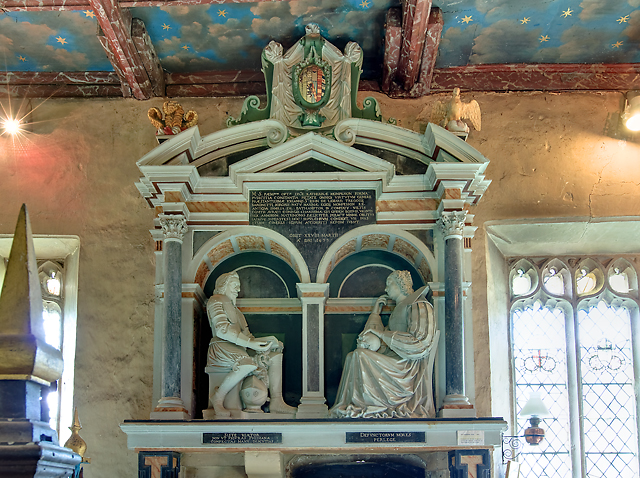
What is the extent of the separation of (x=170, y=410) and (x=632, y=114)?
20.8ft

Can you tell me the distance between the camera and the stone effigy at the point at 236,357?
9.08 meters

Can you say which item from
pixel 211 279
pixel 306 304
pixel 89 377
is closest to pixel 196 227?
pixel 211 279

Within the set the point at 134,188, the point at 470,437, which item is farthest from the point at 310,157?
the point at 470,437

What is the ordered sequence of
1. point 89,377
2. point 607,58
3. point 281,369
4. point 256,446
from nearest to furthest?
point 256,446
point 281,369
point 89,377
point 607,58

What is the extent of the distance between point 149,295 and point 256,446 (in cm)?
253

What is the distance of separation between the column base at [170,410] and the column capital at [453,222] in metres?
3.21

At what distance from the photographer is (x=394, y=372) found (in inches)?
356

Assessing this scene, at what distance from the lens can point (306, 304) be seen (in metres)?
9.50

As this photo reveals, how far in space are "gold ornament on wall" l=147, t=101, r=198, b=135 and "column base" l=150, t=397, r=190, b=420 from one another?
2912 mm

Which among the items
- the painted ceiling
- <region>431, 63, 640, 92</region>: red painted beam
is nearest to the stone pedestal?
the painted ceiling

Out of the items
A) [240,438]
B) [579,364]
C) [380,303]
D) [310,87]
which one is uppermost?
[310,87]

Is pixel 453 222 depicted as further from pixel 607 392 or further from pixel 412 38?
pixel 607 392

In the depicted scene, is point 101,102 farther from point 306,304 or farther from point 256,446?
point 256,446

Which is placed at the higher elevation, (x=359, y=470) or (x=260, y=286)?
(x=260, y=286)
